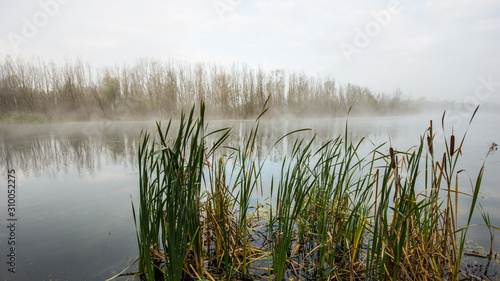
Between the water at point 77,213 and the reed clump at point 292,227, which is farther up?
the reed clump at point 292,227

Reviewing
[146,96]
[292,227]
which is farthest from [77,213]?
[146,96]

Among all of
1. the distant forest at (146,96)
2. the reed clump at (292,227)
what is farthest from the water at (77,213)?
the distant forest at (146,96)

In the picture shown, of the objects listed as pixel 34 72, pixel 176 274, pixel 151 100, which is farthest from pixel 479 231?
pixel 34 72

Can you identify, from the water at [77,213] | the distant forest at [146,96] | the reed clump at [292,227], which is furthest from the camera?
the distant forest at [146,96]

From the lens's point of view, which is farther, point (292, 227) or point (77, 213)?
point (77, 213)

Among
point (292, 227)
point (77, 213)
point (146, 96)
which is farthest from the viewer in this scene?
point (146, 96)

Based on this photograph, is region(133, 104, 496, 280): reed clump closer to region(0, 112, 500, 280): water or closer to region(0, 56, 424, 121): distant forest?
region(0, 112, 500, 280): water

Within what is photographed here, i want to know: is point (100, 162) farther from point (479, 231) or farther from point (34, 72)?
point (34, 72)

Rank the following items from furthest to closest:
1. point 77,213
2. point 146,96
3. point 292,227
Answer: point 146,96, point 77,213, point 292,227

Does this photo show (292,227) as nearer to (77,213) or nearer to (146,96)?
(77,213)

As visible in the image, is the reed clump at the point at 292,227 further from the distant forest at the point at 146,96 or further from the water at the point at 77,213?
the distant forest at the point at 146,96

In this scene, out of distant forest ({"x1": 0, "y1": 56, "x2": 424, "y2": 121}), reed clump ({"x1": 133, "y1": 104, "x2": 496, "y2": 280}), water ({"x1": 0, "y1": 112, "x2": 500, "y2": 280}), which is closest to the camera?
reed clump ({"x1": 133, "y1": 104, "x2": 496, "y2": 280})

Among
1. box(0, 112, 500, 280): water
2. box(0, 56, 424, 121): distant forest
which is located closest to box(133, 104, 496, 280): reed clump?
box(0, 112, 500, 280): water

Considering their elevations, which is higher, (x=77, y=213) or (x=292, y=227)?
(x=292, y=227)
